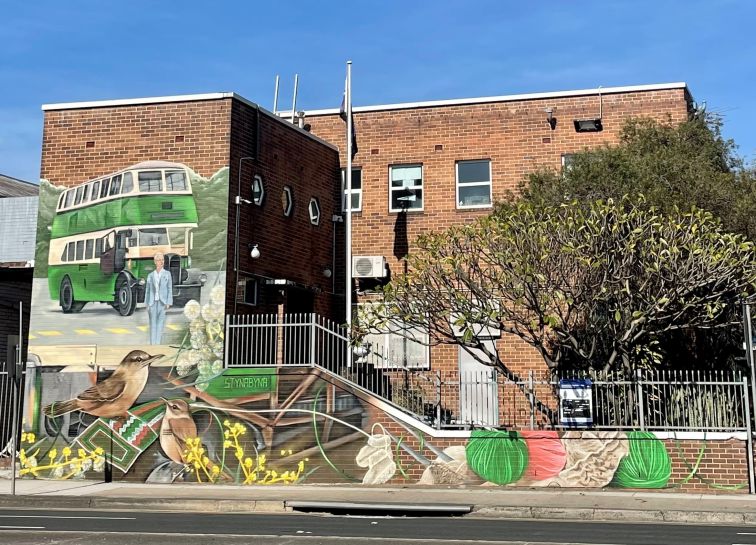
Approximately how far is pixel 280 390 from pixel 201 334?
2010 millimetres

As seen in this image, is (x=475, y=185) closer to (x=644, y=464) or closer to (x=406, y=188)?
(x=406, y=188)

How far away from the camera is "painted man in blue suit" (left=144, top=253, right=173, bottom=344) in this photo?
18.5m

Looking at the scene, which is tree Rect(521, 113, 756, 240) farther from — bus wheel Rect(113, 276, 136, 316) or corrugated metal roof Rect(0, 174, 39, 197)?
corrugated metal roof Rect(0, 174, 39, 197)

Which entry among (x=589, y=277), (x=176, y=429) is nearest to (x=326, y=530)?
(x=589, y=277)

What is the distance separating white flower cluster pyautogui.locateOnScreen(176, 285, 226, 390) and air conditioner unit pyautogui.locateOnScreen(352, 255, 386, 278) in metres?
4.94

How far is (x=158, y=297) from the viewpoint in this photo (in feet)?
61.3

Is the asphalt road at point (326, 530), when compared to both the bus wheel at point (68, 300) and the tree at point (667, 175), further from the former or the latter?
the tree at point (667, 175)

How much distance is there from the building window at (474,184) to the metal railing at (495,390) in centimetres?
471

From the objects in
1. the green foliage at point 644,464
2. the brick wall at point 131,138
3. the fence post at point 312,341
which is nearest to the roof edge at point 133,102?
the brick wall at point 131,138

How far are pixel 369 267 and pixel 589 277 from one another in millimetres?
7586

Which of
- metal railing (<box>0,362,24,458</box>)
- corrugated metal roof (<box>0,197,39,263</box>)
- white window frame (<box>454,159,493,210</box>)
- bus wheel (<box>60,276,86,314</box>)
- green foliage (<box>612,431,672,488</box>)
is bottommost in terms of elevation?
green foliage (<box>612,431,672,488</box>)

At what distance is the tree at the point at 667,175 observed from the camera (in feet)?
58.2

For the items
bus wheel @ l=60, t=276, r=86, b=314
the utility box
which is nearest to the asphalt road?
the utility box

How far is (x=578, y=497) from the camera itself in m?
15.2
